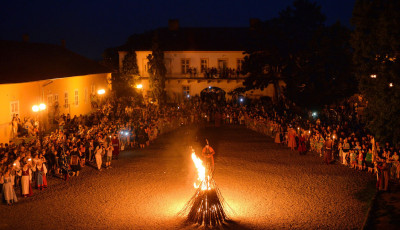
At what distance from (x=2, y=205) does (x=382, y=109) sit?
15.1 m

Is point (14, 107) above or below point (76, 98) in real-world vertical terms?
below

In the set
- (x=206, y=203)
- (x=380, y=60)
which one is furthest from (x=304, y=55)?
(x=206, y=203)

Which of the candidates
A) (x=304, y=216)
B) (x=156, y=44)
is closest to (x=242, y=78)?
(x=156, y=44)

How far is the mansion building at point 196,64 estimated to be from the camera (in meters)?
43.6

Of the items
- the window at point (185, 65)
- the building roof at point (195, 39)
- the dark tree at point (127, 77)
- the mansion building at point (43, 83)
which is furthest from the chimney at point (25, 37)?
the window at point (185, 65)

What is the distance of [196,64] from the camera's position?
44.5 m

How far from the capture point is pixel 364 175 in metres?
17.9

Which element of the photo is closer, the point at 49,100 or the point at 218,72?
the point at 49,100

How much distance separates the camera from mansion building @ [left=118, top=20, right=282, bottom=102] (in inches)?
1718

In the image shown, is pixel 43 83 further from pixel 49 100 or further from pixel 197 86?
pixel 197 86

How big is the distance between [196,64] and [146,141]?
20.7 meters

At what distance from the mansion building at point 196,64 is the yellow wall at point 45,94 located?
7706mm

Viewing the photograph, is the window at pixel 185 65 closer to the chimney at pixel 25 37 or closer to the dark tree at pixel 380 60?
the chimney at pixel 25 37

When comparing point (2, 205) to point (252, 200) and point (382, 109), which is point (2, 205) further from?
point (382, 109)
